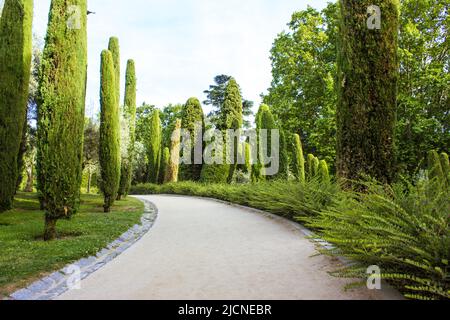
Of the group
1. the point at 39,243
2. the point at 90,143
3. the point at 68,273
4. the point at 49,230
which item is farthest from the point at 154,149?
the point at 68,273

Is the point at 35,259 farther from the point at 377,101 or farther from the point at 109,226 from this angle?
Answer: the point at 377,101

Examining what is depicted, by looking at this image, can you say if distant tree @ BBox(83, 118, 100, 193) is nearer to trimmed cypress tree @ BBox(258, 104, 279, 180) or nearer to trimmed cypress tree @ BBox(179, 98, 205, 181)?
trimmed cypress tree @ BBox(179, 98, 205, 181)

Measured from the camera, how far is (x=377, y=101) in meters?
6.73

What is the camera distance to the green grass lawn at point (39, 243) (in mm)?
4498

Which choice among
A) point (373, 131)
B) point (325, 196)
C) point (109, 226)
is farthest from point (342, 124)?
point (109, 226)

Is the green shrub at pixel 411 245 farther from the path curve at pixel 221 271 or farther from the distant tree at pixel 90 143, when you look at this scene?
the distant tree at pixel 90 143

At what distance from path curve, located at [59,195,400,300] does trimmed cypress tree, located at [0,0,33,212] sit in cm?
572

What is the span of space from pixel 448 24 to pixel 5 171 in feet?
71.6

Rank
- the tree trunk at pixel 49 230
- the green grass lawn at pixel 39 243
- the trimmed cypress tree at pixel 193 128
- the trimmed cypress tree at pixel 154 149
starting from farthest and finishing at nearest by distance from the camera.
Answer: the trimmed cypress tree at pixel 154 149 < the trimmed cypress tree at pixel 193 128 < the tree trunk at pixel 49 230 < the green grass lawn at pixel 39 243

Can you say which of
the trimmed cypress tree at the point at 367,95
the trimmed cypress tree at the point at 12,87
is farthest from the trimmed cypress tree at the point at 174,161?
the trimmed cypress tree at the point at 367,95

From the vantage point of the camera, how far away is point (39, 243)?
646cm

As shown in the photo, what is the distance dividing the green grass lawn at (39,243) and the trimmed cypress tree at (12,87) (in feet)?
3.84

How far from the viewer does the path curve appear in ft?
11.8

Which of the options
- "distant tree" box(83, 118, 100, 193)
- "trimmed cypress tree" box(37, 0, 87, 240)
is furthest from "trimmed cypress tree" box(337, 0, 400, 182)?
"distant tree" box(83, 118, 100, 193)
